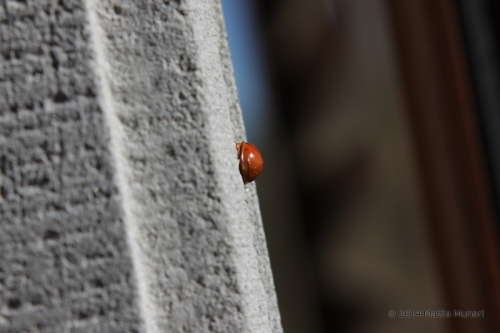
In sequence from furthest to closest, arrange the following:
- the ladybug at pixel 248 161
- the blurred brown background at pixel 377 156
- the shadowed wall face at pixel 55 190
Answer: the blurred brown background at pixel 377 156
the ladybug at pixel 248 161
the shadowed wall face at pixel 55 190

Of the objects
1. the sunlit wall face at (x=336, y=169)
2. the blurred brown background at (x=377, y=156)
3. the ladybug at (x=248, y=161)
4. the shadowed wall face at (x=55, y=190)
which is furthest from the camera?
the sunlit wall face at (x=336, y=169)

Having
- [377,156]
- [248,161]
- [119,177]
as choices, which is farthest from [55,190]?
[377,156]

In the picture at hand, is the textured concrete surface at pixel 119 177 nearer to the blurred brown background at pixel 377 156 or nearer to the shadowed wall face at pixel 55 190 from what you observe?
the shadowed wall face at pixel 55 190

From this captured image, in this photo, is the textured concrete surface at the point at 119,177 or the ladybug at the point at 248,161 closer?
the textured concrete surface at the point at 119,177

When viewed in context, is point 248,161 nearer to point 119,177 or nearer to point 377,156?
point 119,177

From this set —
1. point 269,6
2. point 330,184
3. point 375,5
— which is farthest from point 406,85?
point 269,6

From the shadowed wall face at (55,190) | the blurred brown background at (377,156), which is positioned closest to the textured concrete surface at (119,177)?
the shadowed wall face at (55,190)
